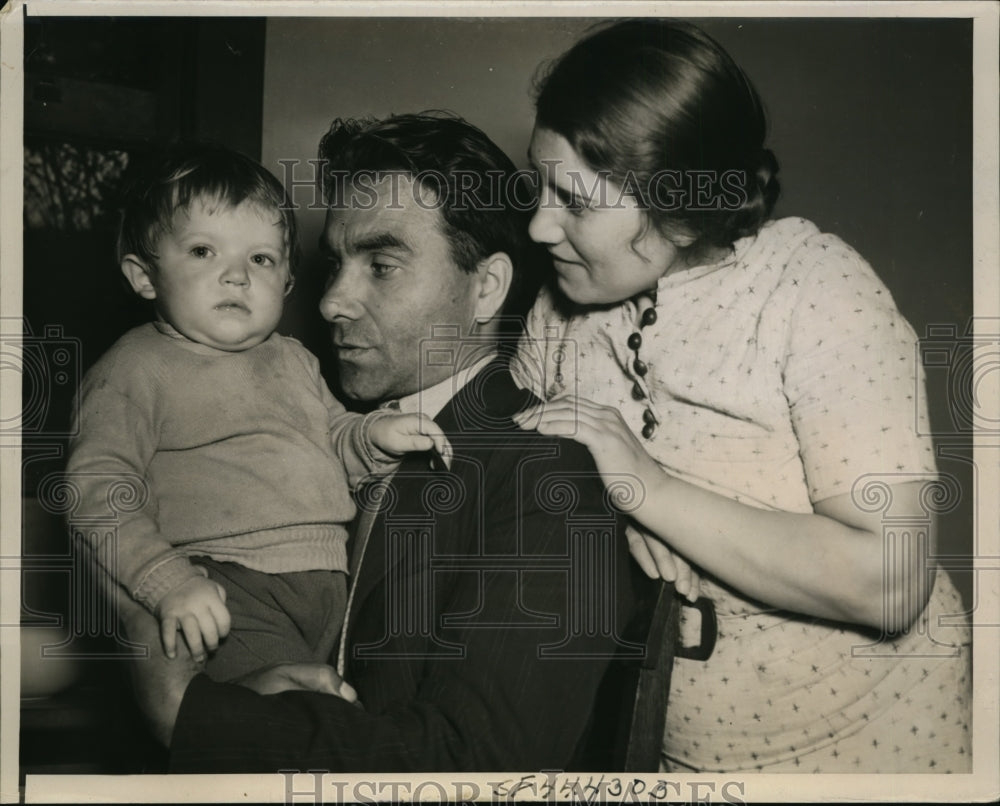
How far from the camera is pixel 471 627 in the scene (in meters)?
1.59

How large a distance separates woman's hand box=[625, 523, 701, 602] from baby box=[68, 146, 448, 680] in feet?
1.12

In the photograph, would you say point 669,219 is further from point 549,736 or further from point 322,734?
point 322,734

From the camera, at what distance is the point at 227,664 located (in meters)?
1.55

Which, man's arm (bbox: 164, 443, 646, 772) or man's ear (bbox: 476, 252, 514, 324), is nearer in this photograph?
man's arm (bbox: 164, 443, 646, 772)

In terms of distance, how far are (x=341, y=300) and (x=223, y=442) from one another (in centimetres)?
29

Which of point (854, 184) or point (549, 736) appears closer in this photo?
point (549, 736)

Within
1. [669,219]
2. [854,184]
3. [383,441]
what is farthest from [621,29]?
[383,441]

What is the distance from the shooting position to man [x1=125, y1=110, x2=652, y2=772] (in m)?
1.56

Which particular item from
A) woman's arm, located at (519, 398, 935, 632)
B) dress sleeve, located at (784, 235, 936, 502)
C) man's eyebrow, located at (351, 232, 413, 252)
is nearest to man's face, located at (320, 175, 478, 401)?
man's eyebrow, located at (351, 232, 413, 252)

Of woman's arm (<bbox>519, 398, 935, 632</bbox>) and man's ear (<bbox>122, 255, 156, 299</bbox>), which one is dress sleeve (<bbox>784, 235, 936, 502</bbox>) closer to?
woman's arm (<bbox>519, 398, 935, 632</bbox>)

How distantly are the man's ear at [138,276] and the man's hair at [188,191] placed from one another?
11mm

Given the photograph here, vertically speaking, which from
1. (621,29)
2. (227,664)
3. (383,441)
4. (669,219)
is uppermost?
(621,29)

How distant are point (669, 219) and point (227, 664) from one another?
0.97m

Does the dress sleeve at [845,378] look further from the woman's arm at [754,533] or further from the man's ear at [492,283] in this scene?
the man's ear at [492,283]
